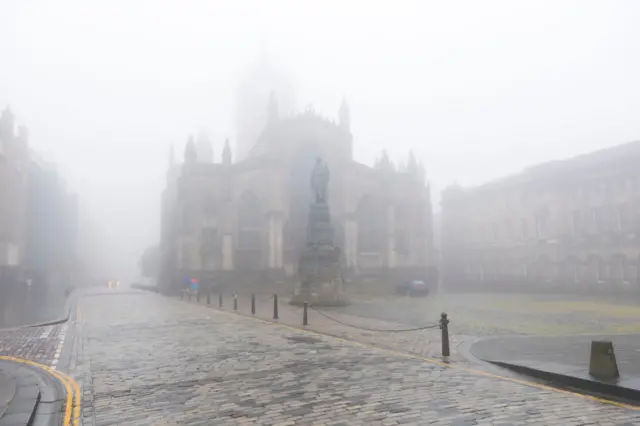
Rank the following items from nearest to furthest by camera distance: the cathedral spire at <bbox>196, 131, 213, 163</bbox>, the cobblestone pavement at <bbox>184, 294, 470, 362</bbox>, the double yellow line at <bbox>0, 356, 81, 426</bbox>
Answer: the double yellow line at <bbox>0, 356, 81, 426</bbox> → the cobblestone pavement at <bbox>184, 294, 470, 362</bbox> → the cathedral spire at <bbox>196, 131, 213, 163</bbox>

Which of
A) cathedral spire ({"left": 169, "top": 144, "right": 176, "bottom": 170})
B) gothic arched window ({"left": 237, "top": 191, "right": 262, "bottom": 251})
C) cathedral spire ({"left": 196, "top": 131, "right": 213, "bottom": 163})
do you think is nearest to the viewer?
gothic arched window ({"left": 237, "top": 191, "right": 262, "bottom": 251})

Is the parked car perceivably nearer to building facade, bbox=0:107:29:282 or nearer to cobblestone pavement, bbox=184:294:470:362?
cobblestone pavement, bbox=184:294:470:362

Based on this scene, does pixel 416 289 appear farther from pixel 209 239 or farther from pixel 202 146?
pixel 202 146

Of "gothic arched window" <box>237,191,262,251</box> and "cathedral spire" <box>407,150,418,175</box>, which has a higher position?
"cathedral spire" <box>407,150,418,175</box>

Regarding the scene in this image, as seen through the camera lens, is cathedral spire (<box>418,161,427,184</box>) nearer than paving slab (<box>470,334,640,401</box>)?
No

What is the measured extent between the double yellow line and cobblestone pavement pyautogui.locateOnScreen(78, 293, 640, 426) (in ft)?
0.52

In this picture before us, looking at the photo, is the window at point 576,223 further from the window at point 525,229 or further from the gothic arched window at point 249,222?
the gothic arched window at point 249,222

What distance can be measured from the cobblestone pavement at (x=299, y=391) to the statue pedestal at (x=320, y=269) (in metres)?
13.5

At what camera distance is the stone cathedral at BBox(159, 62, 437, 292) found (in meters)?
45.8

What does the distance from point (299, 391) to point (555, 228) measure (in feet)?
143

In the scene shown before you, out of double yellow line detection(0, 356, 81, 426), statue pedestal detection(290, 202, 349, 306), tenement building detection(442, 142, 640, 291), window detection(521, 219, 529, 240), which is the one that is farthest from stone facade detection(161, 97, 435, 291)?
double yellow line detection(0, 356, 81, 426)

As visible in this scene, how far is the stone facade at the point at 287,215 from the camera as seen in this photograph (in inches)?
1807

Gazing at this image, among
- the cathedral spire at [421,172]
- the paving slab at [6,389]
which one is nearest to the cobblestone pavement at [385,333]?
the paving slab at [6,389]

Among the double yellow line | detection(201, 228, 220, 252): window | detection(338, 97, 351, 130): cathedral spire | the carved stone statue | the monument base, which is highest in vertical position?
detection(338, 97, 351, 130): cathedral spire
